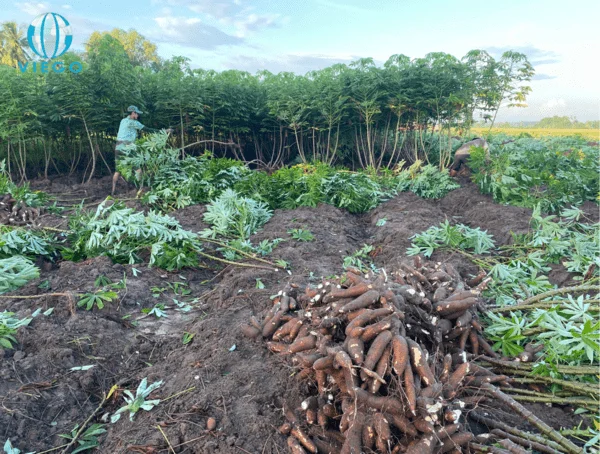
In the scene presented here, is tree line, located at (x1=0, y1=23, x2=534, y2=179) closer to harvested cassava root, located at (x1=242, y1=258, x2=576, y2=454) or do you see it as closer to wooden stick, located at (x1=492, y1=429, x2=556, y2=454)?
harvested cassava root, located at (x1=242, y1=258, x2=576, y2=454)

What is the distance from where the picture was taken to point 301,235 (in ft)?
19.5

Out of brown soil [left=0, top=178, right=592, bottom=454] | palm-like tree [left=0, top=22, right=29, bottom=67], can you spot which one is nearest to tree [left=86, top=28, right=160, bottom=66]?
palm-like tree [left=0, top=22, right=29, bottom=67]

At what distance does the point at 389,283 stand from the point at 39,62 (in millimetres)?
11876

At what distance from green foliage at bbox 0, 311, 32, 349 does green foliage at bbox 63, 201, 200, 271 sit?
5.09 feet

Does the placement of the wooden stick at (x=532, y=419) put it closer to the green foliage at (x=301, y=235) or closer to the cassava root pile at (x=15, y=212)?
the green foliage at (x=301, y=235)

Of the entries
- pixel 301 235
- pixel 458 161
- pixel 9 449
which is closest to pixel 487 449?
pixel 9 449

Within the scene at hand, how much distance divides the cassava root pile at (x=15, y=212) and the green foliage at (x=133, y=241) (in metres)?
1.51

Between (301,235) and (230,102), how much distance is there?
7806 mm

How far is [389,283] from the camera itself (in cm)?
274

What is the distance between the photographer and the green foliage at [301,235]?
19.3 feet

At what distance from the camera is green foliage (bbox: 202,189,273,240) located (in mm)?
5920

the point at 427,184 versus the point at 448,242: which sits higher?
the point at 427,184

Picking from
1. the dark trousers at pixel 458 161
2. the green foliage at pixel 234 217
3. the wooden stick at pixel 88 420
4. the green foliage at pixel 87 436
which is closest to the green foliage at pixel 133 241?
the green foliage at pixel 234 217

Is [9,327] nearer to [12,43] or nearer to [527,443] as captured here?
[527,443]
